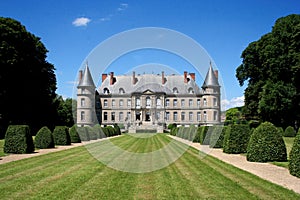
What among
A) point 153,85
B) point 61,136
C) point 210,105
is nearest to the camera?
point 61,136

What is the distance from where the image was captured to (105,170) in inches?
303

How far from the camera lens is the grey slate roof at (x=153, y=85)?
5092cm

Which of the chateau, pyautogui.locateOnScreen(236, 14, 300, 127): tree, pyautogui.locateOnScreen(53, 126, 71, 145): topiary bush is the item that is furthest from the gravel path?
the chateau

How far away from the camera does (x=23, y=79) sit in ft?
75.9

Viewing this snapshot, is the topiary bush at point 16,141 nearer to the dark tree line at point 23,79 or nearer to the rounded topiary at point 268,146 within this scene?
the rounded topiary at point 268,146

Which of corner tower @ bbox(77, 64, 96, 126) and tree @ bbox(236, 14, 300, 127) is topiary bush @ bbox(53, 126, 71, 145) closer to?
tree @ bbox(236, 14, 300, 127)

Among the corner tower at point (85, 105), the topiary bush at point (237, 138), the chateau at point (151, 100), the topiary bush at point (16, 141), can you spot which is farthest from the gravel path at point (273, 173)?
the chateau at point (151, 100)

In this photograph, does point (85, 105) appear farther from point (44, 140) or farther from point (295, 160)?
point (295, 160)

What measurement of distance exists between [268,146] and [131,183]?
5079 millimetres

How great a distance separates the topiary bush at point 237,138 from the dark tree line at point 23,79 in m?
15.6

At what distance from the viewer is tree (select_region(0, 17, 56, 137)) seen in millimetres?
21062

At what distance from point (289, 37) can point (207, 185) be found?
774 inches

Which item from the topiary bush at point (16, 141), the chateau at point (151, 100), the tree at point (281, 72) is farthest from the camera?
the chateau at point (151, 100)

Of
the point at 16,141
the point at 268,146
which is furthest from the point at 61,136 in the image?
the point at 268,146
